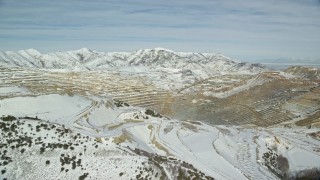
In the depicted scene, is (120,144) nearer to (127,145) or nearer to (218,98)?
(127,145)

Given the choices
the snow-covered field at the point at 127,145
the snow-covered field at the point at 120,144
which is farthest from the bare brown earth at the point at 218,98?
the snow-covered field at the point at 120,144

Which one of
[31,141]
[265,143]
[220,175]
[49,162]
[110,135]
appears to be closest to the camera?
[49,162]

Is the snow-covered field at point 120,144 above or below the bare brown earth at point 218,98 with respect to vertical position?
above

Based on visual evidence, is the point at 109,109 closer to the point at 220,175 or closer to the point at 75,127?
the point at 75,127

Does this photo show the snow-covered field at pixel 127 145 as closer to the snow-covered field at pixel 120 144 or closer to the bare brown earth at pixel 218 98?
the snow-covered field at pixel 120 144

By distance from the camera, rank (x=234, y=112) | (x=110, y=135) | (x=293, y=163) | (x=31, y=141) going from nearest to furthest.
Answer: (x=31, y=141)
(x=110, y=135)
(x=293, y=163)
(x=234, y=112)

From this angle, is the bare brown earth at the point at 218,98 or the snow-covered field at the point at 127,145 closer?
the snow-covered field at the point at 127,145

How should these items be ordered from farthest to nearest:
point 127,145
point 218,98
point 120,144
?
point 218,98
point 127,145
point 120,144

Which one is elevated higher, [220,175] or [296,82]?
[220,175]

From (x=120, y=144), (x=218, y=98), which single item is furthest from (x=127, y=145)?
(x=218, y=98)

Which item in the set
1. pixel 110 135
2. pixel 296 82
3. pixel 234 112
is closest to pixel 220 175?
pixel 110 135

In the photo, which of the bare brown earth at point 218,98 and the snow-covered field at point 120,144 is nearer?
the snow-covered field at point 120,144
